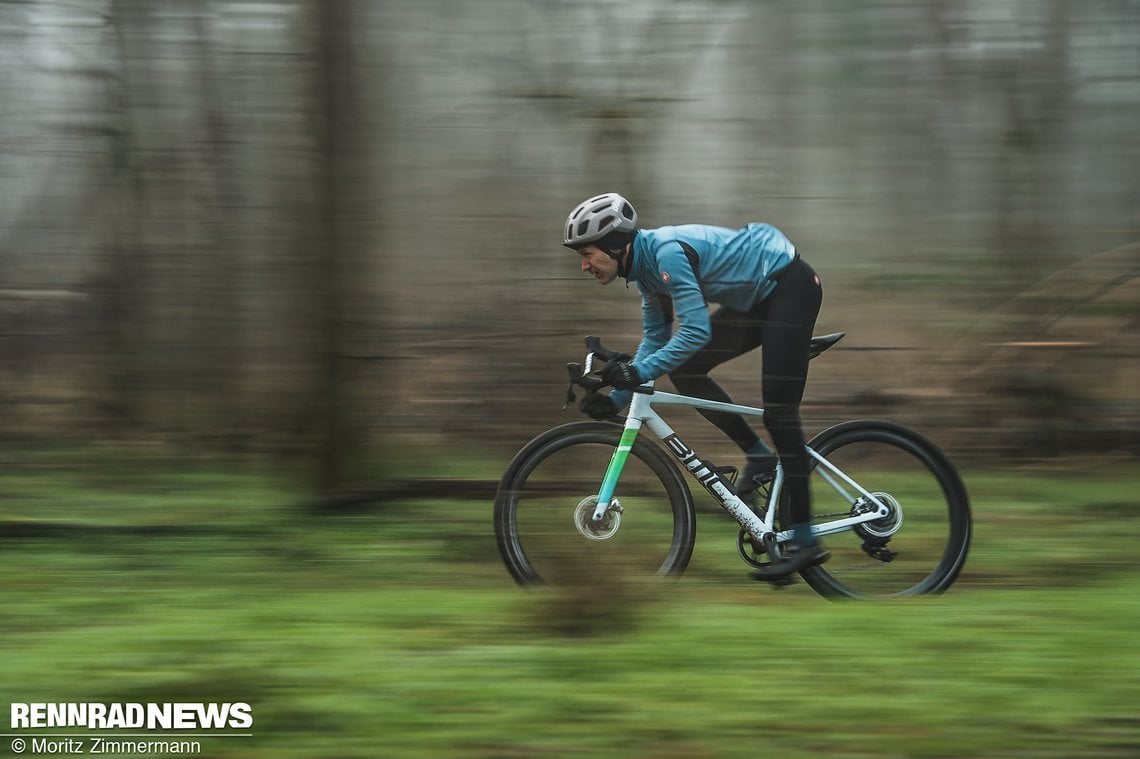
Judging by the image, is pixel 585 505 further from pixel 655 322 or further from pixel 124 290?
pixel 124 290

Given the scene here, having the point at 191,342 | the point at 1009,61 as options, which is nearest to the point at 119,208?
the point at 191,342

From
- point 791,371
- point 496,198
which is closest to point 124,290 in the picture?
point 496,198

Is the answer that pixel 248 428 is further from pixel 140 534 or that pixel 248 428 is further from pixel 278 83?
pixel 278 83

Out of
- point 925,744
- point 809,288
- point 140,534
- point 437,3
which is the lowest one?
point 925,744

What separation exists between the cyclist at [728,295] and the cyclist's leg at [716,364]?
0.25 feet

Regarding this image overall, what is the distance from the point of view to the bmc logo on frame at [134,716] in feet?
12.1

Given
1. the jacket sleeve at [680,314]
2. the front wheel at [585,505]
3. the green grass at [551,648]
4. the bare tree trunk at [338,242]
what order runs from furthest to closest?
the bare tree trunk at [338,242] < the front wheel at [585,505] < the jacket sleeve at [680,314] < the green grass at [551,648]

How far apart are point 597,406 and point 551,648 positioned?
1.38m

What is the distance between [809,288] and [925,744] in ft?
7.84

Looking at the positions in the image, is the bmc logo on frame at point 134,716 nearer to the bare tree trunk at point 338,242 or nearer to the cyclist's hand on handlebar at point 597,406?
the cyclist's hand on handlebar at point 597,406

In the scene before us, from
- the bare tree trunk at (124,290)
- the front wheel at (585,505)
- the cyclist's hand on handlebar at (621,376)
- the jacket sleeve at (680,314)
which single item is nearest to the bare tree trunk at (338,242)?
the bare tree trunk at (124,290)

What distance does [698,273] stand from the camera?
5.25 metres

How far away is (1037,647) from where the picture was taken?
4332 millimetres

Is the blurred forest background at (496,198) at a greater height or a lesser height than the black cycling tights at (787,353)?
greater
